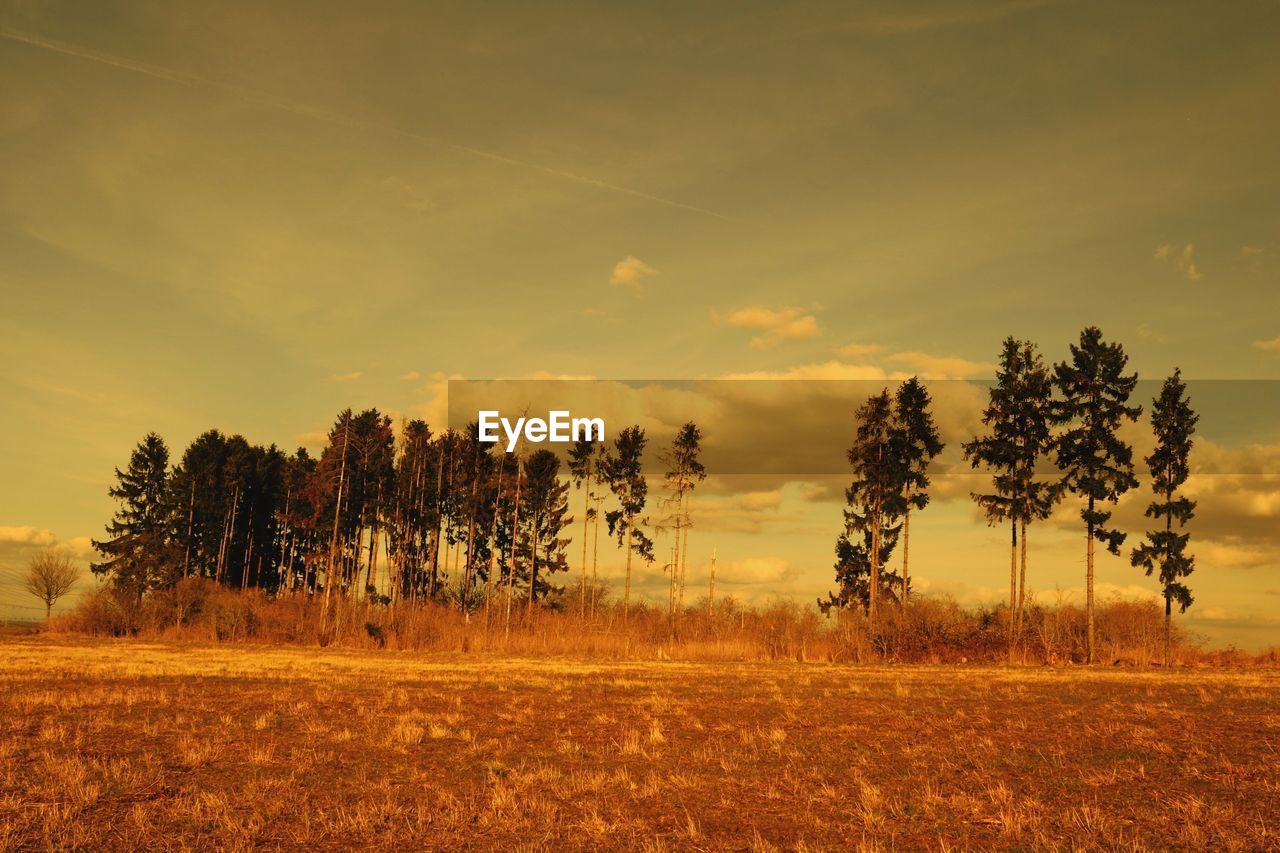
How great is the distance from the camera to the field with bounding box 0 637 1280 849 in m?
9.95

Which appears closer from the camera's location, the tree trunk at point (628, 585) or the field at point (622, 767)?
the field at point (622, 767)

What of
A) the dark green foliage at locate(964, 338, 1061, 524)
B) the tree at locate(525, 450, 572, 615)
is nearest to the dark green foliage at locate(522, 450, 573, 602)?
the tree at locate(525, 450, 572, 615)

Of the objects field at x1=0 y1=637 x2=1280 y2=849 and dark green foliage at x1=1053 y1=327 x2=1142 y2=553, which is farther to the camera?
dark green foliage at x1=1053 y1=327 x2=1142 y2=553

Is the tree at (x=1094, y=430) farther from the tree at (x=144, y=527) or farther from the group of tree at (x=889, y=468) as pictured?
the tree at (x=144, y=527)

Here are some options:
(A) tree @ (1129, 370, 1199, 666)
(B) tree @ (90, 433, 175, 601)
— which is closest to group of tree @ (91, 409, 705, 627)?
(B) tree @ (90, 433, 175, 601)

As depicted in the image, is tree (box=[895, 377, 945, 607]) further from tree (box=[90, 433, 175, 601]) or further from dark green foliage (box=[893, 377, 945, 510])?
tree (box=[90, 433, 175, 601])

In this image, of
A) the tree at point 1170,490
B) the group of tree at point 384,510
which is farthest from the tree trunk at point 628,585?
the tree at point 1170,490

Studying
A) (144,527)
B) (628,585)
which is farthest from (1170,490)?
(144,527)

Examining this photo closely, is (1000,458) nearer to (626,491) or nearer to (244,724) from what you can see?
(626,491)

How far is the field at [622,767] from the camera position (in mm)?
9945

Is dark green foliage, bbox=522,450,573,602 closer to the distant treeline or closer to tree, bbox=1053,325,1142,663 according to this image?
the distant treeline

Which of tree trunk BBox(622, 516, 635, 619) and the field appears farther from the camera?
tree trunk BBox(622, 516, 635, 619)

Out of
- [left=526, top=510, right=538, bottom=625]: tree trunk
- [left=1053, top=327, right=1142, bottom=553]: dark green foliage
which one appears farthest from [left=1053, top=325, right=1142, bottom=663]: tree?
[left=526, top=510, right=538, bottom=625]: tree trunk

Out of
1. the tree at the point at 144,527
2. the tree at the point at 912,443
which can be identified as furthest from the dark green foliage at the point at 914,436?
the tree at the point at 144,527
